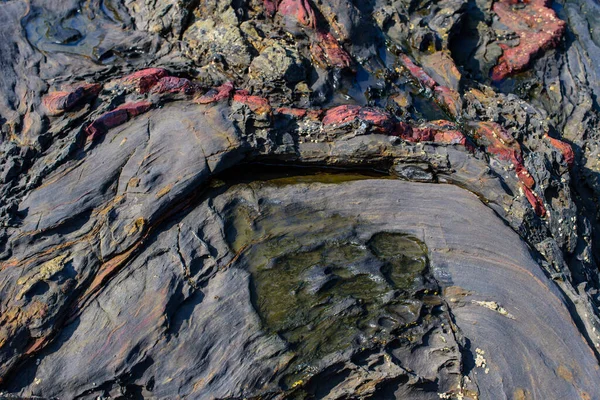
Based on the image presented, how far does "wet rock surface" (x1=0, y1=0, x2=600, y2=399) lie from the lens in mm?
4227

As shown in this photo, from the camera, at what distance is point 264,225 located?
4.76 meters

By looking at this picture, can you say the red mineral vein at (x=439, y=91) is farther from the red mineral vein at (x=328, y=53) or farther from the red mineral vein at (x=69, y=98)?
the red mineral vein at (x=69, y=98)

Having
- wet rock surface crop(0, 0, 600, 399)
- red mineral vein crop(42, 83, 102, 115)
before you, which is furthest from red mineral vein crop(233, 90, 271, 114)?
red mineral vein crop(42, 83, 102, 115)

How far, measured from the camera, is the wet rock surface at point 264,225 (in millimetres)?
4227

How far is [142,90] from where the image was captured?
5.13 m

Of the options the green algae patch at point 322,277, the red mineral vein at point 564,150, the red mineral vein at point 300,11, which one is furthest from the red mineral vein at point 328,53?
the red mineral vein at point 564,150

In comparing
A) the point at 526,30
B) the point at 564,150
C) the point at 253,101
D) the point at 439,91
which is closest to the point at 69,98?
the point at 253,101

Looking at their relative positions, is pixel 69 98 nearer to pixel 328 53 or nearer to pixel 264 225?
pixel 264 225

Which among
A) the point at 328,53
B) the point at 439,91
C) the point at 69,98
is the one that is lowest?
the point at 439,91

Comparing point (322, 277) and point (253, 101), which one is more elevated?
point (253, 101)

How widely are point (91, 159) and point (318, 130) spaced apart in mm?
2252

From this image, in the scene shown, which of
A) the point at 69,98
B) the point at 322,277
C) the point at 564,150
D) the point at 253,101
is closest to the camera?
the point at 322,277

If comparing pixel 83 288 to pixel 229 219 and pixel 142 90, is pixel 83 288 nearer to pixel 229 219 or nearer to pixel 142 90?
pixel 229 219

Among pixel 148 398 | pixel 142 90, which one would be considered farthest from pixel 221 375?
pixel 142 90
